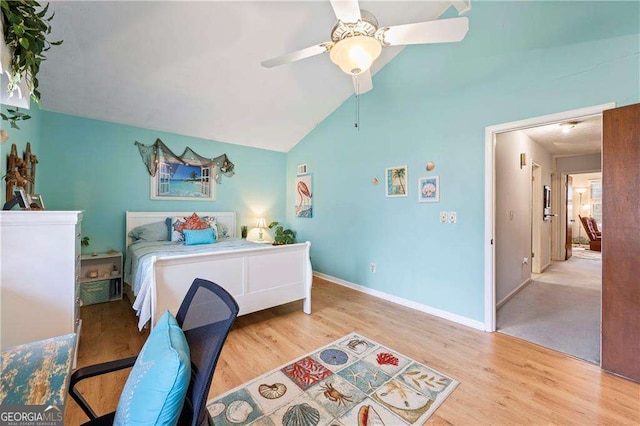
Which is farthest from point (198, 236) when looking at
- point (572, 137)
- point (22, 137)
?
point (572, 137)

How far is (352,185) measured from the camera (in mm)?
4082

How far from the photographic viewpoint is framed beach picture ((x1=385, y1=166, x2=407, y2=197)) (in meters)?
3.38

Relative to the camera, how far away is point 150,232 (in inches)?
150

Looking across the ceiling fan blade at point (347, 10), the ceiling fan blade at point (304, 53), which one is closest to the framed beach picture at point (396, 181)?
the ceiling fan blade at point (304, 53)

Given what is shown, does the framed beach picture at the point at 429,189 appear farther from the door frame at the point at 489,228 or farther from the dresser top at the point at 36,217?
the dresser top at the point at 36,217

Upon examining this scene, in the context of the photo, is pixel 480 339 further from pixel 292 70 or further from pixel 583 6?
pixel 292 70

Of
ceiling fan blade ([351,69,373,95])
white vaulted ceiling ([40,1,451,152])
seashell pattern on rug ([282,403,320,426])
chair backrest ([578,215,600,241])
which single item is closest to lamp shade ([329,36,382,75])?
ceiling fan blade ([351,69,373,95])

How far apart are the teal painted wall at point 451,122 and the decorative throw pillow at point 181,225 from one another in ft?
6.54

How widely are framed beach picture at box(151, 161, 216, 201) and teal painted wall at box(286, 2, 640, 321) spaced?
1.98m

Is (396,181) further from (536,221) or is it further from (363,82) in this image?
(536,221)

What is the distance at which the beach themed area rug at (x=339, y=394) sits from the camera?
5.09 feet

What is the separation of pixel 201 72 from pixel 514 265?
4834 millimetres

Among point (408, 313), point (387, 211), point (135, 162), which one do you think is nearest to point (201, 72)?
point (135, 162)

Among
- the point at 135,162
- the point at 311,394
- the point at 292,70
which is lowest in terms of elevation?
the point at 311,394
